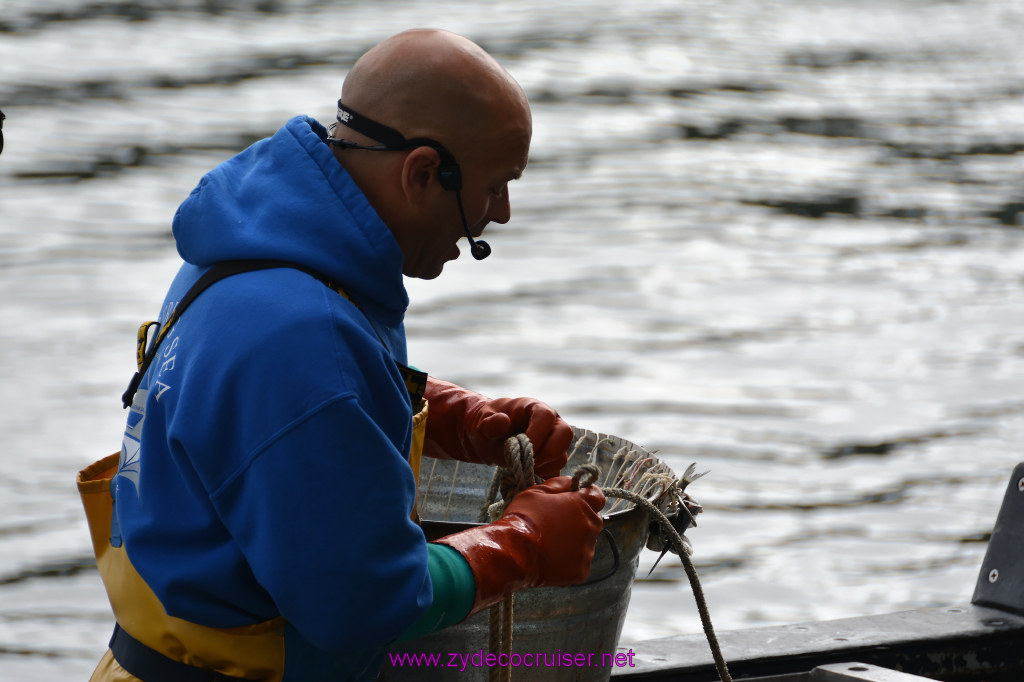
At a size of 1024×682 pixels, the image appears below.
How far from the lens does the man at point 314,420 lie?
4.98 feet

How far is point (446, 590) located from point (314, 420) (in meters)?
0.37

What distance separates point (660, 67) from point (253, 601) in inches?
521

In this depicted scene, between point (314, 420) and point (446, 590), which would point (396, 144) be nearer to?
point (314, 420)

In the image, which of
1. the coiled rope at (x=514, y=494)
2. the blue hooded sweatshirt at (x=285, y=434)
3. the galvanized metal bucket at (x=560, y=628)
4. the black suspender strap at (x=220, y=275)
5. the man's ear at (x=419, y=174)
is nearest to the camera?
the blue hooded sweatshirt at (x=285, y=434)

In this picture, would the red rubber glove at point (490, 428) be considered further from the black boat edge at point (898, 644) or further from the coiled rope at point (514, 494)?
the black boat edge at point (898, 644)

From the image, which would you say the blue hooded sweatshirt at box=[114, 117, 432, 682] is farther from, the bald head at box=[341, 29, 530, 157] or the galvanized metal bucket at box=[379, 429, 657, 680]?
the galvanized metal bucket at box=[379, 429, 657, 680]

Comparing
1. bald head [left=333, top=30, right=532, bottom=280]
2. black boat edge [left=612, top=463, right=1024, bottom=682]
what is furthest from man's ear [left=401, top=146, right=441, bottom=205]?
black boat edge [left=612, top=463, right=1024, bottom=682]

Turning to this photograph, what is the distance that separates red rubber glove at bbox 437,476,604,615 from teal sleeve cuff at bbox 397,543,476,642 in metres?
0.02

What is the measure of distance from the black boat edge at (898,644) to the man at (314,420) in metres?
1.15

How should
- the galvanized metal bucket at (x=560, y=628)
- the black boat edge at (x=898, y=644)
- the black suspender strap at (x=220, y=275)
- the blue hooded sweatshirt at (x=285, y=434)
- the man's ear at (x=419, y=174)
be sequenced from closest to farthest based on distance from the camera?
1. the blue hooded sweatshirt at (x=285, y=434)
2. the black suspender strap at (x=220, y=275)
3. the man's ear at (x=419, y=174)
4. the galvanized metal bucket at (x=560, y=628)
5. the black boat edge at (x=898, y=644)

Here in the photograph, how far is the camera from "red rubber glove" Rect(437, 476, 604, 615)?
1807 mm

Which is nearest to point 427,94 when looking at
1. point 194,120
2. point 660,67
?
point 194,120

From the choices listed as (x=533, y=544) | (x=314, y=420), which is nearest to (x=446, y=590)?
(x=533, y=544)

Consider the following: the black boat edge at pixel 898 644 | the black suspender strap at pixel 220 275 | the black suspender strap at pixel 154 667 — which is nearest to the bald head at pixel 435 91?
the black suspender strap at pixel 220 275
